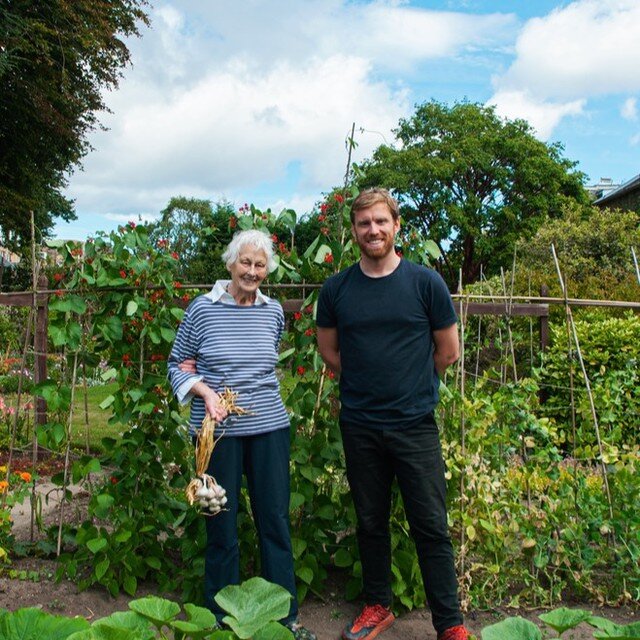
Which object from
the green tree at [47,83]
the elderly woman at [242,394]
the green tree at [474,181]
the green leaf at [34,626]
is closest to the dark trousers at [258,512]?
the elderly woman at [242,394]

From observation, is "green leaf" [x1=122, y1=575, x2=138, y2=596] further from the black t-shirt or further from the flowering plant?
the black t-shirt

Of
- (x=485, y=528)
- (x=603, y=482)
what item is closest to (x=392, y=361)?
(x=485, y=528)

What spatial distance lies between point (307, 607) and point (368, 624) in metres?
0.41

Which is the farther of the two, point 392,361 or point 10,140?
Answer: point 10,140

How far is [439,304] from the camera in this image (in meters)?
2.59

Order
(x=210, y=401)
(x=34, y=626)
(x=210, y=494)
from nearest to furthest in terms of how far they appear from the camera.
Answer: (x=34, y=626), (x=210, y=494), (x=210, y=401)

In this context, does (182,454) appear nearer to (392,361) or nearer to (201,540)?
(201,540)

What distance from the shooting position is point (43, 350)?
5660mm

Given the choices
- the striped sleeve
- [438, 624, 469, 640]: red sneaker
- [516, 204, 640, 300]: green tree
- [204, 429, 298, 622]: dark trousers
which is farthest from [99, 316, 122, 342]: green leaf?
[516, 204, 640, 300]: green tree

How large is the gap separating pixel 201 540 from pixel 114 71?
16037 millimetres

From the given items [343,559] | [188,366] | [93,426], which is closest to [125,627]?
[188,366]

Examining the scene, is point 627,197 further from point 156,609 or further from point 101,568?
point 156,609

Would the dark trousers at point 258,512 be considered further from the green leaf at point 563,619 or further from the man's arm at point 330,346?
the green leaf at point 563,619

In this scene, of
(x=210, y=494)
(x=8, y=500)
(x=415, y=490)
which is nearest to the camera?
(x=210, y=494)
